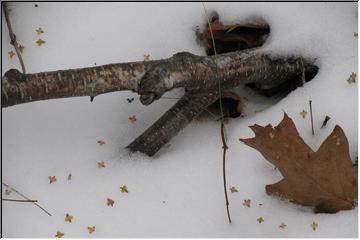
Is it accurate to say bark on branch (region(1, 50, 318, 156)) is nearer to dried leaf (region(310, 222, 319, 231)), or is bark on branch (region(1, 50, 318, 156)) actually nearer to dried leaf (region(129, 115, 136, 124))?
dried leaf (region(129, 115, 136, 124))

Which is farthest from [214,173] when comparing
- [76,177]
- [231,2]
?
[231,2]

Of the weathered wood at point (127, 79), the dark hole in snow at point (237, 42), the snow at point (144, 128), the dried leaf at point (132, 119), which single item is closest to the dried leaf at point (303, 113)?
the snow at point (144, 128)

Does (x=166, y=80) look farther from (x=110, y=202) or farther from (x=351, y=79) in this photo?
(x=351, y=79)

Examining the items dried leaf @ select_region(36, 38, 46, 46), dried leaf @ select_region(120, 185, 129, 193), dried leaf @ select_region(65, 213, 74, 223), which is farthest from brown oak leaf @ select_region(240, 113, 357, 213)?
dried leaf @ select_region(36, 38, 46, 46)

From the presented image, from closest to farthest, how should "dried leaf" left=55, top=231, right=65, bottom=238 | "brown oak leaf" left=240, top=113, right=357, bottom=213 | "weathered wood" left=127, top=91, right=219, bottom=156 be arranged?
"brown oak leaf" left=240, top=113, right=357, bottom=213 < "dried leaf" left=55, top=231, right=65, bottom=238 < "weathered wood" left=127, top=91, right=219, bottom=156

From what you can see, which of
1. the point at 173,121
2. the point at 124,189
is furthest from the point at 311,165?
the point at 124,189
